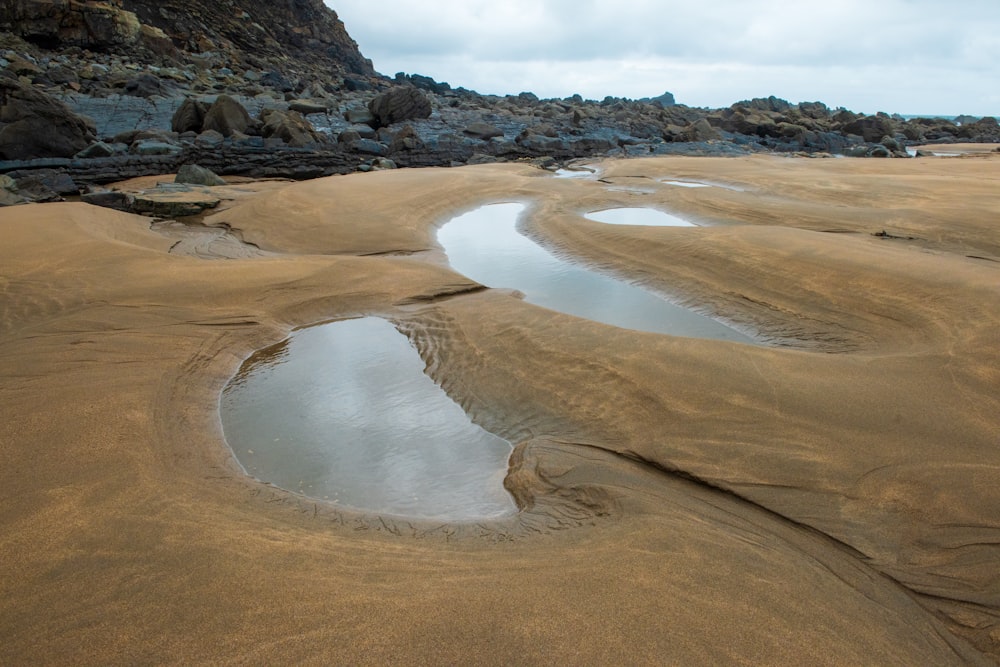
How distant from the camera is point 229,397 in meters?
4.14

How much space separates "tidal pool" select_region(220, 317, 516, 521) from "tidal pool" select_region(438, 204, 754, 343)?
1917mm

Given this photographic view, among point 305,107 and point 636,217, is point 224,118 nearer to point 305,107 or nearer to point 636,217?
point 305,107

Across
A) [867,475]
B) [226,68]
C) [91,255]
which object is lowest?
[867,475]

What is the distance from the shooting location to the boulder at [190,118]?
664 inches

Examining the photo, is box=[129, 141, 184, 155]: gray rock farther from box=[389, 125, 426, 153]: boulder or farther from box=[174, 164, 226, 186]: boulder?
box=[389, 125, 426, 153]: boulder

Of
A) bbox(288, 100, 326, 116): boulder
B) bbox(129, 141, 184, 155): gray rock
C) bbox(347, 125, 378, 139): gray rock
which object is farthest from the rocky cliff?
bbox(129, 141, 184, 155): gray rock

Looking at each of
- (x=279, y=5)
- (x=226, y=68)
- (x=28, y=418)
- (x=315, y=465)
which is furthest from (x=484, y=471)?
(x=279, y=5)

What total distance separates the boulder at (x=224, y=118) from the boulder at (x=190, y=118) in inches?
7.9

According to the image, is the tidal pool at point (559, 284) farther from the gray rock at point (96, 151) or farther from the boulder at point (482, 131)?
the boulder at point (482, 131)

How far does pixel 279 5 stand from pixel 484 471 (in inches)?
1819

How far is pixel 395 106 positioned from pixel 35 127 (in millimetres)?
11931

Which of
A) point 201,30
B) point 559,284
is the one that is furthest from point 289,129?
point 201,30

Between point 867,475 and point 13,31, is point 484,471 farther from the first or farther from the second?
point 13,31

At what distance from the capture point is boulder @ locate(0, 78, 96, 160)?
12625mm
